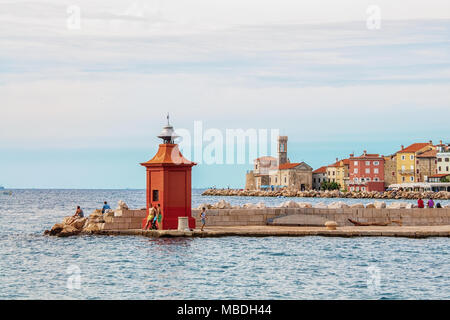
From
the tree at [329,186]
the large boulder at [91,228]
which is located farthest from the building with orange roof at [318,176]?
the large boulder at [91,228]

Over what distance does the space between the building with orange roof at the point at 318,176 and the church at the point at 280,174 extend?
4.42ft

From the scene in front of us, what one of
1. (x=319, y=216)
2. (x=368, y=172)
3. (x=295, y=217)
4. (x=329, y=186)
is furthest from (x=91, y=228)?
(x=329, y=186)

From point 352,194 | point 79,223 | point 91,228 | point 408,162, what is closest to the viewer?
point 91,228

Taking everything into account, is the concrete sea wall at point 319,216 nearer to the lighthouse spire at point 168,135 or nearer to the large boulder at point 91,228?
the lighthouse spire at point 168,135

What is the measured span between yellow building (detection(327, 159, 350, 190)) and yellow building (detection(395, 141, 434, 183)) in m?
15.3

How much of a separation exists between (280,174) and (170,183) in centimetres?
13317

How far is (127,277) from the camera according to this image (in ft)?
70.1

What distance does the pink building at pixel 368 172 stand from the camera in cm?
13562

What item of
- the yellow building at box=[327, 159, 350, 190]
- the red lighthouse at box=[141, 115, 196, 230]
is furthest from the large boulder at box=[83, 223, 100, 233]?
the yellow building at box=[327, 159, 350, 190]

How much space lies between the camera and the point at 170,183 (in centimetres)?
2941

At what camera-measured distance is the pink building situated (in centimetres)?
13562

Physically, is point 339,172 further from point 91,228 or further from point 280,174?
point 91,228

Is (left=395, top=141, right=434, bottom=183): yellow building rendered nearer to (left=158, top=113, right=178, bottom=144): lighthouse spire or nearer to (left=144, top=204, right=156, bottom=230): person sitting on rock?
(left=158, top=113, right=178, bottom=144): lighthouse spire
